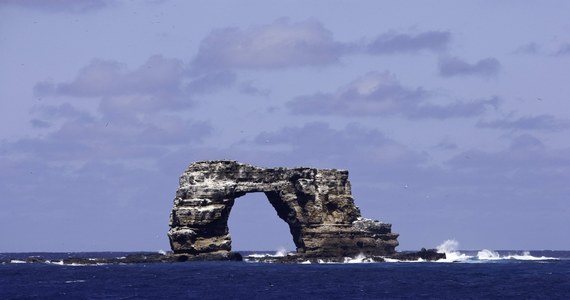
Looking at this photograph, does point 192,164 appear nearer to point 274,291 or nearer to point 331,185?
point 331,185

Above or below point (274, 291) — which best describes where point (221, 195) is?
above

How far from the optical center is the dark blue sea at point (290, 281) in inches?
3693

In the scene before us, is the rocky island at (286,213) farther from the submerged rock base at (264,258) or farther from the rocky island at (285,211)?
the submerged rock base at (264,258)

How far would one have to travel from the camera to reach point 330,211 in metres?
132

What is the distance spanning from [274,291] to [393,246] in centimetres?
4195

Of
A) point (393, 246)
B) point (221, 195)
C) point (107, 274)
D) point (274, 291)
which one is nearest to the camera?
point (274, 291)

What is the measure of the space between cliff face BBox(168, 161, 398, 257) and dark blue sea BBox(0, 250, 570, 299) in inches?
110

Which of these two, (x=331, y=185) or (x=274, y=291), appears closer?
(x=274, y=291)

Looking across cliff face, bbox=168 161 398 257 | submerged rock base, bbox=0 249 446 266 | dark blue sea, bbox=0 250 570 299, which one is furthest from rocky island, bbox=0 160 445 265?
dark blue sea, bbox=0 250 570 299

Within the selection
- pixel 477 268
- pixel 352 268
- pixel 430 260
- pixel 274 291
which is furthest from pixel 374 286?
pixel 430 260

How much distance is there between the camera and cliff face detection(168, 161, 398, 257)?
127 m

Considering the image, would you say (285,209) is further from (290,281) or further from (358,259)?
(290,281)

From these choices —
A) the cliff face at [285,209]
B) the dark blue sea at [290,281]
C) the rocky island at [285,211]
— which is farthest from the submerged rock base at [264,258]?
the dark blue sea at [290,281]

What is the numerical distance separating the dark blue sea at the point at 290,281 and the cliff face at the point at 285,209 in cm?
279
